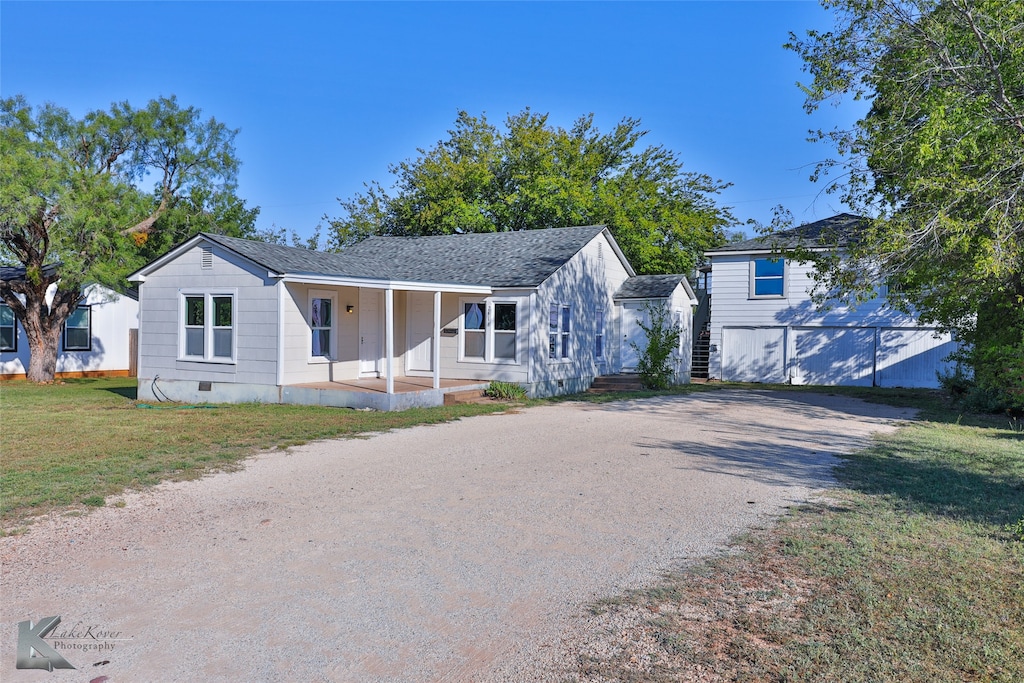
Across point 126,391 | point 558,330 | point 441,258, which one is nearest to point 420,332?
point 441,258

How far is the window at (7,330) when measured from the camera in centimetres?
2370

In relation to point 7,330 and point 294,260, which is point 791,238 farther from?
point 7,330

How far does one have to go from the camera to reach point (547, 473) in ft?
29.1

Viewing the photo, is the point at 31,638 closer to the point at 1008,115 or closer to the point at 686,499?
the point at 686,499

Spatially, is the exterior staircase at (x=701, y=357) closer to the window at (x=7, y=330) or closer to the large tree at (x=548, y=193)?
the large tree at (x=548, y=193)

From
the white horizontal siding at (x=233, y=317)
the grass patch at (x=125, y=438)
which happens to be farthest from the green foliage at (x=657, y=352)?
the white horizontal siding at (x=233, y=317)

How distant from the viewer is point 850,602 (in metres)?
4.66

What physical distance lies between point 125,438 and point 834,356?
21.1 metres

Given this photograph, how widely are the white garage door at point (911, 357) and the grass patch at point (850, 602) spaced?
1760 centimetres

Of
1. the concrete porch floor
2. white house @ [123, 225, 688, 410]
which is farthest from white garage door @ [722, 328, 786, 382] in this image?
the concrete porch floor

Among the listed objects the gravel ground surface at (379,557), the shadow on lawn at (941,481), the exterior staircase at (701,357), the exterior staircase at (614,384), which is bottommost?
the gravel ground surface at (379,557)

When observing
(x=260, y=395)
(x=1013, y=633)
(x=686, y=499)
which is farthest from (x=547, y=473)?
(x=260, y=395)

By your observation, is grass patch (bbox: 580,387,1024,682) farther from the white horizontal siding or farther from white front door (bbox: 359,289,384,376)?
white front door (bbox: 359,289,384,376)

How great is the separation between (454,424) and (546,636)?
9161 millimetres
